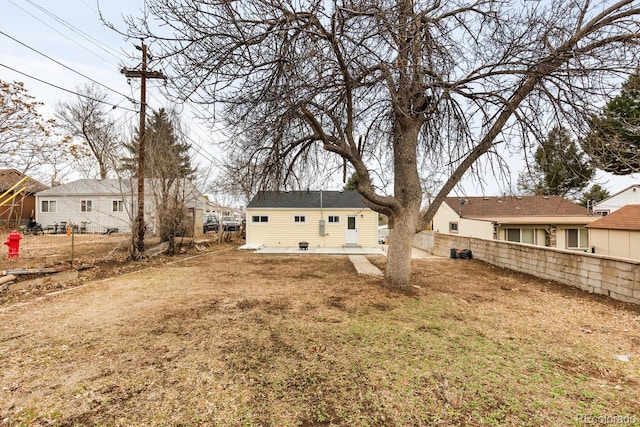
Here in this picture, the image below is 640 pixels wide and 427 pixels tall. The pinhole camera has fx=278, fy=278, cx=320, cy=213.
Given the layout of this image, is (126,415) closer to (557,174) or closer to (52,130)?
(557,174)

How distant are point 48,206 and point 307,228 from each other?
69.8 feet

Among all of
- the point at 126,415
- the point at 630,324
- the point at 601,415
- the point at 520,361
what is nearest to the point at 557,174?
the point at 630,324

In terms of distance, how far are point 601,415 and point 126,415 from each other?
12.1 feet

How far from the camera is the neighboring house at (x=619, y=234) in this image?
33.3ft

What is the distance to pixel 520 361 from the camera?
10.1ft

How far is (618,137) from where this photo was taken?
4355 mm

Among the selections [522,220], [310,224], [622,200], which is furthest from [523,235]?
[310,224]

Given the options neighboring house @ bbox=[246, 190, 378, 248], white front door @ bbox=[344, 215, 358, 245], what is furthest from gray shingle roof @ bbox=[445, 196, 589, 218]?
white front door @ bbox=[344, 215, 358, 245]

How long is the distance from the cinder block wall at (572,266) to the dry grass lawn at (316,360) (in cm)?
40

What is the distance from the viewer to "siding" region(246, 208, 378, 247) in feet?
53.1

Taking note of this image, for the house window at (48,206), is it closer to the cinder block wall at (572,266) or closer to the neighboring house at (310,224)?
the neighboring house at (310,224)

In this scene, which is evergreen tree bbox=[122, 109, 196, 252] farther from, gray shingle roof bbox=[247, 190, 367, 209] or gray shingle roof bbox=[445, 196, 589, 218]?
gray shingle roof bbox=[445, 196, 589, 218]

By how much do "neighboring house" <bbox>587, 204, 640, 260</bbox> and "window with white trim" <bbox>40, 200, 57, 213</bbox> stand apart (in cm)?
3403

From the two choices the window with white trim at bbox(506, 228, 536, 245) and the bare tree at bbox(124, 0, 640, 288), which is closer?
the bare tree at bbox(124, 0, 640, 288)
